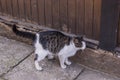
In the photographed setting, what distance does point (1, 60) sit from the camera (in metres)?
4.25

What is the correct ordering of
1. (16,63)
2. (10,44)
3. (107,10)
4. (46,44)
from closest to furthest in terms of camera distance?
(107,10)
(46,44)
(16,63)
(10,44)

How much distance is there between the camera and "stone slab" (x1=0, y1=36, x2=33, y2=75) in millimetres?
4172

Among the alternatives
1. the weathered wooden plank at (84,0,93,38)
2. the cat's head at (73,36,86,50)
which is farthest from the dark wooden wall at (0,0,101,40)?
the cat's head at (73,36,86,50)

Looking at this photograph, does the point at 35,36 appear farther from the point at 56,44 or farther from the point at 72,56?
the point at 72,56

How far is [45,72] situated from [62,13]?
748mm

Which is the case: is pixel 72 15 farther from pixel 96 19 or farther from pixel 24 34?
pixel 24 34

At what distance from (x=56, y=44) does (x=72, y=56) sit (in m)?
0.35

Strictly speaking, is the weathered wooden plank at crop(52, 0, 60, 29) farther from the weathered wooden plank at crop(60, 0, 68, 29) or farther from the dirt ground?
the dirt ground

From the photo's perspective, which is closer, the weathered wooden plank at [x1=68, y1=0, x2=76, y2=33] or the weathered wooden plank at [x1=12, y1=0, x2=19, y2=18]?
the weathered wooden plank at [x1=68, y1=0, x2=76, y2=33]

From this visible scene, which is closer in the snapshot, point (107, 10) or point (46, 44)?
point (107, 10)

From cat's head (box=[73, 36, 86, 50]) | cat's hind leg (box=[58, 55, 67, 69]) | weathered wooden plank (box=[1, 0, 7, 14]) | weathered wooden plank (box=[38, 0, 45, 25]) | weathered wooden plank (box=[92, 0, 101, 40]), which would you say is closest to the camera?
weathered wooden plank (box=[92, 0, 101, 40])

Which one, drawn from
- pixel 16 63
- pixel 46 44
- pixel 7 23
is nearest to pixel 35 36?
pixel 46 44

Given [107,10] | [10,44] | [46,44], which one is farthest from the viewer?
[10,44]

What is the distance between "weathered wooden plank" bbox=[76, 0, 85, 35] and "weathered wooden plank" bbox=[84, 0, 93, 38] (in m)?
0.04
